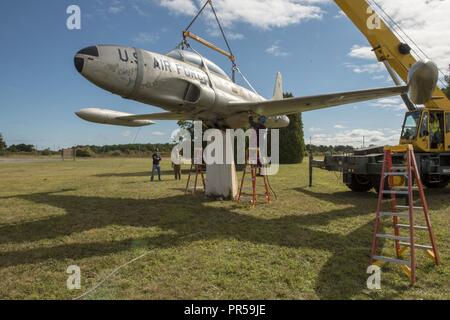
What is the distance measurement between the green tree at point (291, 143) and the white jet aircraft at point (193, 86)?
27.1 m

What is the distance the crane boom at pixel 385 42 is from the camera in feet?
40.6

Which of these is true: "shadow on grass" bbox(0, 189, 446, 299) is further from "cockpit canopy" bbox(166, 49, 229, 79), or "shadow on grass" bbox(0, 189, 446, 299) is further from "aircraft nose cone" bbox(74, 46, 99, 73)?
Answer: "cockpit canopy" bbox(166, 49, 229, 79)

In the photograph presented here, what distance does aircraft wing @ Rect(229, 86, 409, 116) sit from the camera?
8320 mm

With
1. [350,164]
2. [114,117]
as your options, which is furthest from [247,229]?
[114,117]

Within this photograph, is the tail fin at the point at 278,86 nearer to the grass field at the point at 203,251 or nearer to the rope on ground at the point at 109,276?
the grass field at the point at 203,251

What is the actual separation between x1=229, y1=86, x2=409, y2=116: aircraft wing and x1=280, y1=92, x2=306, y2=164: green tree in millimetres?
28404

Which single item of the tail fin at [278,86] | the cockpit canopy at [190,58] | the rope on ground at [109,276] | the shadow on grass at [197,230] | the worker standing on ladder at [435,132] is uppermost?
the tail fin at [278,86]

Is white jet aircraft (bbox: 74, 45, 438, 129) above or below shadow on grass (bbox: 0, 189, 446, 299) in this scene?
above

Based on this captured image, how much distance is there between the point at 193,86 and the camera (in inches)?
344

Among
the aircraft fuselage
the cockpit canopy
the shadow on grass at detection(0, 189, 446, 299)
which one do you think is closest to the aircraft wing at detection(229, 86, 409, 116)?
the aircraft fuselage

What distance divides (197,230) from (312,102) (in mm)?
5132
